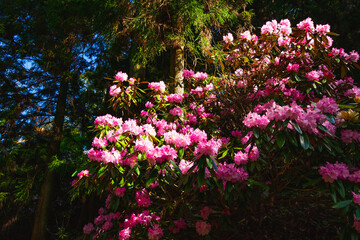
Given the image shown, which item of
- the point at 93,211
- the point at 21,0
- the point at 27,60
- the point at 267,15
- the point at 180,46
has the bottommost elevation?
the point at 93,211

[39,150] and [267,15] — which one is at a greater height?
[267,15]

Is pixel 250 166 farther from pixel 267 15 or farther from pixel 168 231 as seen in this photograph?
pixel 267 15

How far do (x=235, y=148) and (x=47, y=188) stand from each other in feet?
15.5

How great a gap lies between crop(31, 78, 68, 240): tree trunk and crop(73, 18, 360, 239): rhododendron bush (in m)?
3.10

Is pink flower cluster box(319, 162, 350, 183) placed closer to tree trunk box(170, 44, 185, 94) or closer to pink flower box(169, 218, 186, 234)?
pink flower box(169, 218, 186, 234)

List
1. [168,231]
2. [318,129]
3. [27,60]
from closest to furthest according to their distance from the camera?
[318,129] < [168,231] < [27,60]

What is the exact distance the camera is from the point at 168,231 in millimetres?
2332

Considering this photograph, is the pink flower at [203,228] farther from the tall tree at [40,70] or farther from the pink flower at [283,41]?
the tall tree at [40,70]

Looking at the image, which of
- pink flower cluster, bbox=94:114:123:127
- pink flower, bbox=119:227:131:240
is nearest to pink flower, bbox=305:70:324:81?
pink flower cluster, bbox=94:114:123:127

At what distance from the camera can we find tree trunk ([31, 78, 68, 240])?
493 centimetres

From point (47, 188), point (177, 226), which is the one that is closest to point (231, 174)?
point (177, 226)

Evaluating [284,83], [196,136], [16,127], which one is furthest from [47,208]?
[284,83]

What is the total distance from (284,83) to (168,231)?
1.92 m

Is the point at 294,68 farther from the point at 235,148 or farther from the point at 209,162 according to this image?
the point at 209,162
